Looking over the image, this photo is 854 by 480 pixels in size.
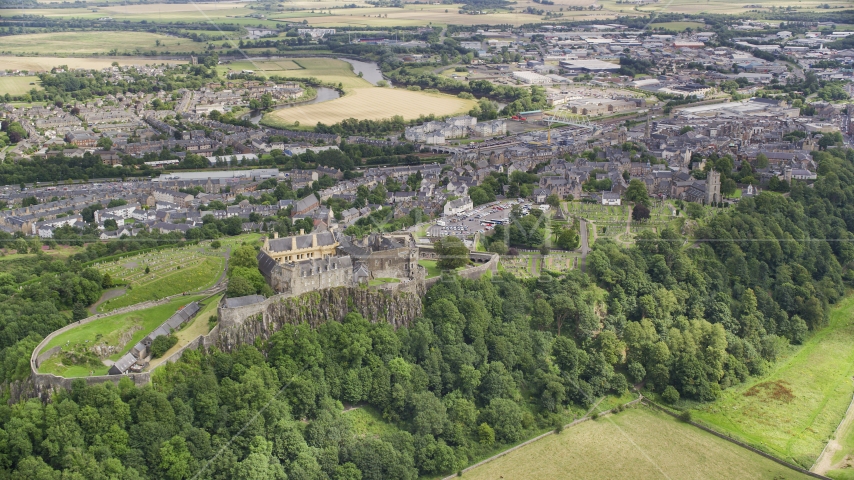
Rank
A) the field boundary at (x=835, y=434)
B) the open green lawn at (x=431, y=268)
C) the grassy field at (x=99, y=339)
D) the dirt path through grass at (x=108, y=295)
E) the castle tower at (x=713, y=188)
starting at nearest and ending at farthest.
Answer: the grassy field at (x=99, y=339)
the field boundary at (x=835, y=434)
the dirt path through grass at (x=108, y=295)
the open green lawn at (x=431, y=268)
the castle tower at (x=713, y=188)

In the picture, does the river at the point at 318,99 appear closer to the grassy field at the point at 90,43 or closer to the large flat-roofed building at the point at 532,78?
the large flat-roofed building at the point at 532,78

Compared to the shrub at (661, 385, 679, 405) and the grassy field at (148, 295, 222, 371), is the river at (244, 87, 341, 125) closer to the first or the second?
the grassy field at (148, 295, 222, 371)

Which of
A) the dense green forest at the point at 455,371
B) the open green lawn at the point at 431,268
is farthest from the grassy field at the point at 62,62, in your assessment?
the open green lawn at the point at 431,268

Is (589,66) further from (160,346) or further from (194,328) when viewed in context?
(160,346)

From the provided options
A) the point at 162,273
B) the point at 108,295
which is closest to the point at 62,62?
the point at 162,273

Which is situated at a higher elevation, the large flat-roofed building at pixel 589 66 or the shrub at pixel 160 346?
the shrub at pixel 160 346
